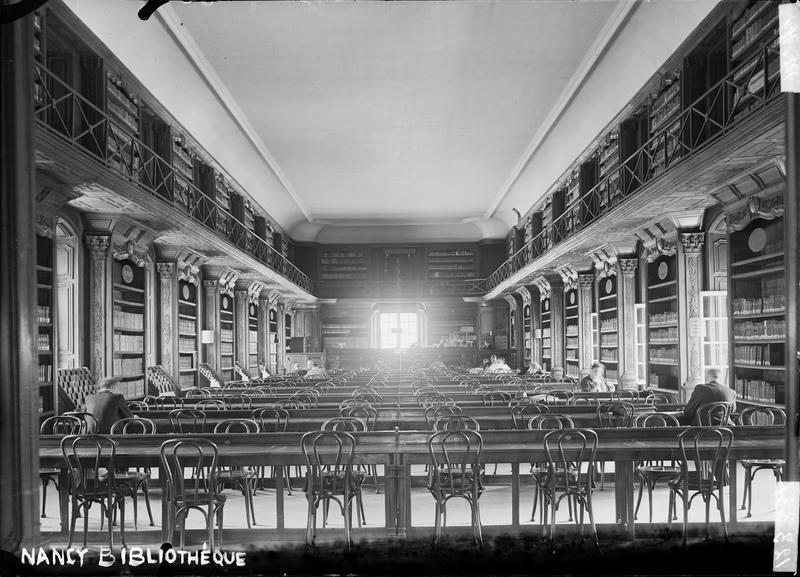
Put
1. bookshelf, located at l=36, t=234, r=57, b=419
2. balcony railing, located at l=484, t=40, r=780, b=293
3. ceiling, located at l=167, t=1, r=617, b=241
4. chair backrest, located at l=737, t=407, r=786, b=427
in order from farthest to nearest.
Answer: ceiling, located at l=167, t=1, r=617, b=241 → bookshelf, located at l=36, t=234, r=57, b=419 → balcony railing, located at l=484, t=40, r=780, b=293 → chair backrest, located at l=737, t=407, r=786, b=427

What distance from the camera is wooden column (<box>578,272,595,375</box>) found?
13141 mm

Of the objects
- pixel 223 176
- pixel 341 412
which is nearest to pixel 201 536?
pixel 341 412

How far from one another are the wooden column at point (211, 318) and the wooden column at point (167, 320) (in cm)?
241

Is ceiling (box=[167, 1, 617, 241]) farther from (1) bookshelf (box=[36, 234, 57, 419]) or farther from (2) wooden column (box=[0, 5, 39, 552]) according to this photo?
(2) wooden column (box=[0, 5, 39, 552])

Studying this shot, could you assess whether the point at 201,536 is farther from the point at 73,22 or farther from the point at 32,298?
the point at 73,22

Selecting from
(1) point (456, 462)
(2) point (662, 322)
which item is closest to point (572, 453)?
(1) point (456, 462)

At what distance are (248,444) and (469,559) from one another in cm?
267

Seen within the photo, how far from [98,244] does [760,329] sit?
700 centimetres

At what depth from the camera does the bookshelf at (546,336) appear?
16.5 meters

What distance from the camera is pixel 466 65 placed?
31.2 ft

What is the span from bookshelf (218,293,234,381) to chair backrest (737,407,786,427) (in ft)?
33.8

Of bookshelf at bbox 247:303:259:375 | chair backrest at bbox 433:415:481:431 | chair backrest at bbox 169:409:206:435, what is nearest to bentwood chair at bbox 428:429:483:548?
chair backrest at bbox 433:415:481:431

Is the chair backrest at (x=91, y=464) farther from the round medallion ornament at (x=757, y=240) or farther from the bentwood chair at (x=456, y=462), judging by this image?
the round medallion ornament at (x=757, y=240)

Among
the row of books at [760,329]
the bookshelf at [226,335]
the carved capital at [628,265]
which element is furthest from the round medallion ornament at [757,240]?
the bookshelf at [226,335]
